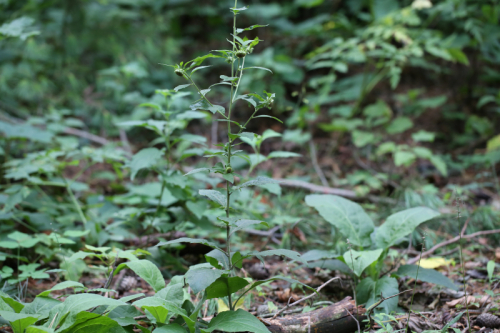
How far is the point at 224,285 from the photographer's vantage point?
128 centimetres

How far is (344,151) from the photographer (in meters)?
4.43

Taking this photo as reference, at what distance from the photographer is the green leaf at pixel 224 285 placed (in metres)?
1.26

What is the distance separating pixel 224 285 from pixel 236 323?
6.1 inches

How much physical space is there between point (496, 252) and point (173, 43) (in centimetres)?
473

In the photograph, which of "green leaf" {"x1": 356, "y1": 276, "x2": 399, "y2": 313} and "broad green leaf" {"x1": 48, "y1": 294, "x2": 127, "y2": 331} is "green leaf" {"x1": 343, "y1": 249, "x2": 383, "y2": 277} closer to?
"green leaf" {"x1": 356, "y1": 276, "x2": 399, "y2": 313}

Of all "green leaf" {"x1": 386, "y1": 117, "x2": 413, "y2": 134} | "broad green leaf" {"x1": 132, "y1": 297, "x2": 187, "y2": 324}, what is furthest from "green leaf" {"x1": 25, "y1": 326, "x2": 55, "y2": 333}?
"green leaf" {"x1": 386, "y1": 117, "x2": 413, "y2": 134}

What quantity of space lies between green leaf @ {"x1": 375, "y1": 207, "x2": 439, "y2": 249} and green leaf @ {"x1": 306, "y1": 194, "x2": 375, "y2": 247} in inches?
2.4

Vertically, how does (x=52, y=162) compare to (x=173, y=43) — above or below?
below

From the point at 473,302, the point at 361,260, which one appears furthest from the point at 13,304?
the point at 473,302

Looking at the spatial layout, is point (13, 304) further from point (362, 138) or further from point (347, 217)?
point (362, 138)

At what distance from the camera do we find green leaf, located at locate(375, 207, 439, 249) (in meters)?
1.75

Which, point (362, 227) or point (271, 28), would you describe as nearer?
point (362, 227)

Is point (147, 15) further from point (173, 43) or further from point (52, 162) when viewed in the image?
point (52, 162)

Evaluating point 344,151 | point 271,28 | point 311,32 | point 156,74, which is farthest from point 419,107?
point 156,74
